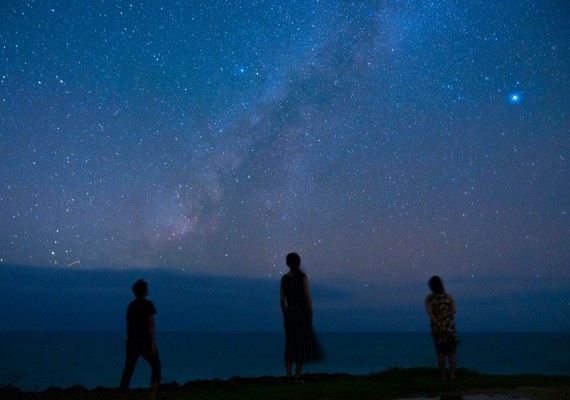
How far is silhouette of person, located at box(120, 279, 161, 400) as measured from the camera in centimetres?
822

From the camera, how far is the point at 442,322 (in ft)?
33.0

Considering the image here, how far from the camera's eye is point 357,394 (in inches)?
327

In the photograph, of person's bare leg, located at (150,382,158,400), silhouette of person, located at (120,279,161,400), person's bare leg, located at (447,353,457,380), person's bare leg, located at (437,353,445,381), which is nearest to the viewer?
silhouette of person, located at (120,279,161,400)

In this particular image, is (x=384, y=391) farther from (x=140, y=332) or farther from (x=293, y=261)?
(x=140, y=332)

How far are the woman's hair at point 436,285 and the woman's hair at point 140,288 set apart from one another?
17.6ft

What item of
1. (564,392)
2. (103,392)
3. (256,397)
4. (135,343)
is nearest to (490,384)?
(564,392)

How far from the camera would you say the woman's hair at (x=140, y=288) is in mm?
8227

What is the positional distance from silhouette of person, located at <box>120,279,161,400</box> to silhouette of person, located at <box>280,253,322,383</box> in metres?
2.44

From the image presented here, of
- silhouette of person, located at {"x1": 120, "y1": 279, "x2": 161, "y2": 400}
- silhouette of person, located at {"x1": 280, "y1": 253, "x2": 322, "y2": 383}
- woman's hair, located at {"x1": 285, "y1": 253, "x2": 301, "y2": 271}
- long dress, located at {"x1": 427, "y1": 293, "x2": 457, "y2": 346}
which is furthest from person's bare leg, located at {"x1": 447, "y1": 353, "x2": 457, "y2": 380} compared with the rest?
silhouette of person, located at {"x1": 120, "y1": 279, "x2": 161, "y2": 400}

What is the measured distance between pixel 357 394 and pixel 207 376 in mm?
46517

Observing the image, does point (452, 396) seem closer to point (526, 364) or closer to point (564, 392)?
point (564, 392)

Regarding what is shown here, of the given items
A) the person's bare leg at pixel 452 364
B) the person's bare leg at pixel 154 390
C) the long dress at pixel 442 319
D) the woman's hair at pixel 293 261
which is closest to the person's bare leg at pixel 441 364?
the person's bare leg at pixel 452 364

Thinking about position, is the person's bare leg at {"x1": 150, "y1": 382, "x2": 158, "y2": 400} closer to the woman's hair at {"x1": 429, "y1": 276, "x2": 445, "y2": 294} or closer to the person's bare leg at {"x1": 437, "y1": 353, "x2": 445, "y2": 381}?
the person's bare leg at {"x1": 437, "y1": 353, "x2": 445, "y2": 381}

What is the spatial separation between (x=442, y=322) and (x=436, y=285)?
0.69 meters
